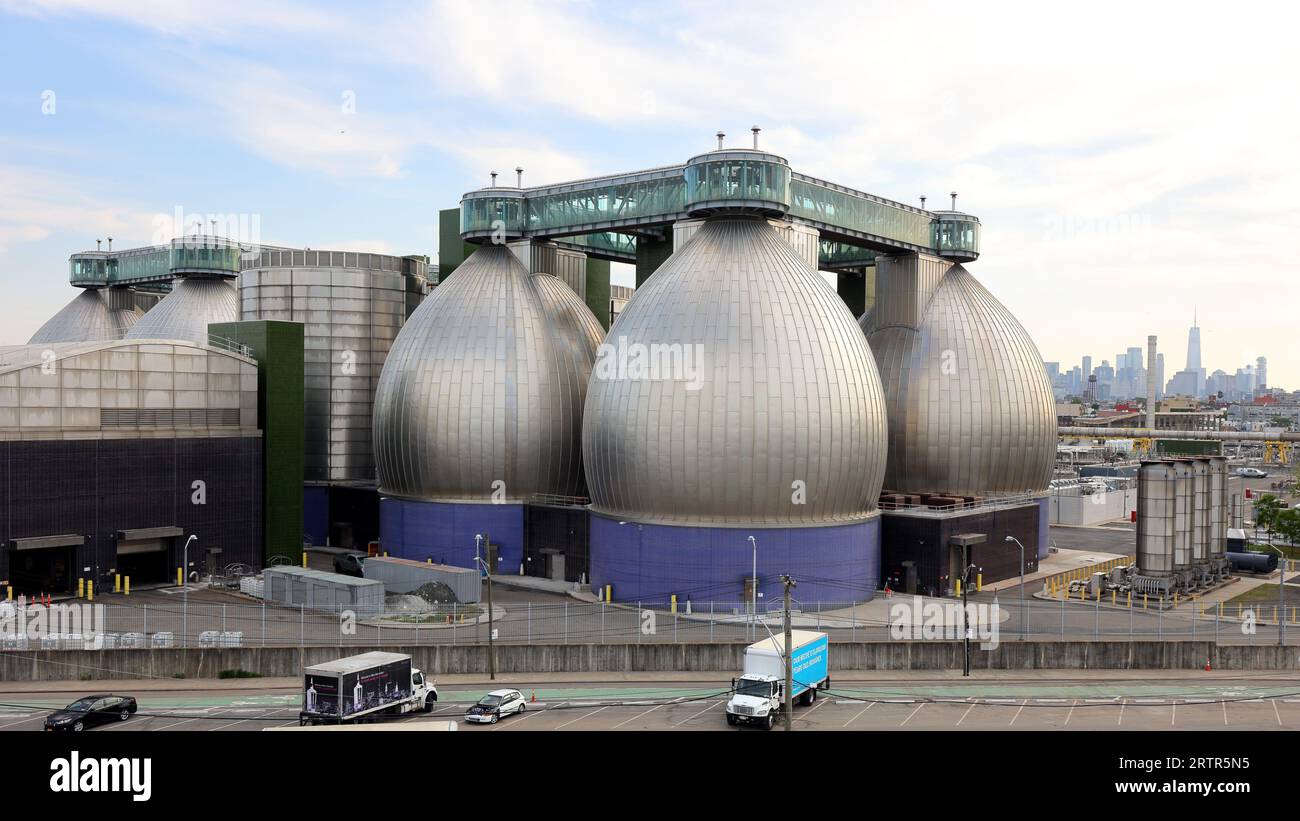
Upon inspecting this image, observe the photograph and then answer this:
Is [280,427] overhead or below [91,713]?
overhead

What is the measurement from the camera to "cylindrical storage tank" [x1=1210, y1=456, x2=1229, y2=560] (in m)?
75.2

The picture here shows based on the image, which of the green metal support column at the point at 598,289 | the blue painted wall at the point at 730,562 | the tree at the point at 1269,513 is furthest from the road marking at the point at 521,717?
the tree at the point at 1269,513

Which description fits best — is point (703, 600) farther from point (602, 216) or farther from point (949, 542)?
point (602, 216)

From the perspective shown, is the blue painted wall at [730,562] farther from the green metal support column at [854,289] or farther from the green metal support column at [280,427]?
the green metal support column at [854,289]

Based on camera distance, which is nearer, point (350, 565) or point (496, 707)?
point (496, 707)

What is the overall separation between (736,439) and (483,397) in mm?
21264

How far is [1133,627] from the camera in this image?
5706 cm

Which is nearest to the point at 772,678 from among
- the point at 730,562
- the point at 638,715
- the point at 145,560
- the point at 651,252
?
the point at 638,715

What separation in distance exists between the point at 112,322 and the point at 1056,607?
350 ft

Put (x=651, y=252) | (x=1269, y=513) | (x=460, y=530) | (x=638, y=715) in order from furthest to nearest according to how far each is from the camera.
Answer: (x=1269, y=513), (x=651, y=252), (x=460, y=530), (x=638, y=715)

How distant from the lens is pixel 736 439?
5978cm

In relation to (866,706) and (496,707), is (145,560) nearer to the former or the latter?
(496,707)

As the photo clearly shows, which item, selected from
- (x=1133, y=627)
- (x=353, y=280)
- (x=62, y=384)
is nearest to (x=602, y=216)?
(x=353, y=280)

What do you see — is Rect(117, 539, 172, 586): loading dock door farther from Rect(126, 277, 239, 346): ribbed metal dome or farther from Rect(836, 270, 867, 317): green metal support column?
Rect(836, 270, 867, 317): green metal support column
